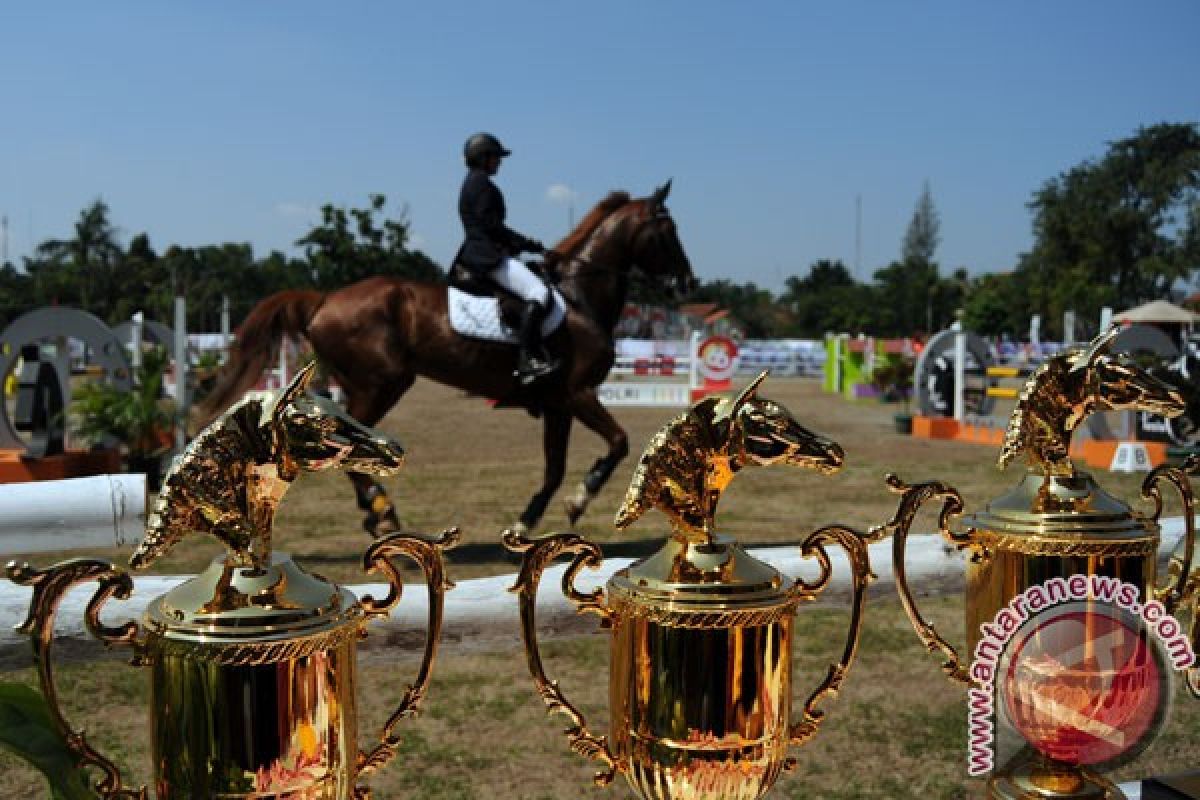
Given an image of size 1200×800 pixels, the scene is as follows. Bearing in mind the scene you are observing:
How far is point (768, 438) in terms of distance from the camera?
1.31 metres

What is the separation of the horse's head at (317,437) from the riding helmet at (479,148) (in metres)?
4.51

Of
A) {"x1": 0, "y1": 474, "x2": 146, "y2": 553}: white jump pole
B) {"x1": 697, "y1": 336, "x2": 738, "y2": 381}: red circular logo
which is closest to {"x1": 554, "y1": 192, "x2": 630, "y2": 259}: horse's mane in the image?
{"x1": 0, "y1": 474, "x2": 146, "y2": 553}: white jump pole

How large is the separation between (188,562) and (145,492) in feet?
9.52

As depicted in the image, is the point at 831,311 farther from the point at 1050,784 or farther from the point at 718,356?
the point at 1050,784

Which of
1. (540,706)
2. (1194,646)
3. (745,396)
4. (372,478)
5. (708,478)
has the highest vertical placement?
(745,396)

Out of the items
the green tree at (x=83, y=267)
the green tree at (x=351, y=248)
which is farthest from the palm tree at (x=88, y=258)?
the green tree at (x=351, y=248)

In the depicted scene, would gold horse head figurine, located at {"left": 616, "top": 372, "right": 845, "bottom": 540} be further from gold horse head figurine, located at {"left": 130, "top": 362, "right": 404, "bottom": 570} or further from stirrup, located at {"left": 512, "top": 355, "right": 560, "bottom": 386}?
stirrup, located at {"left": 512, "top": 355, "right": 560, "bottom": 386}

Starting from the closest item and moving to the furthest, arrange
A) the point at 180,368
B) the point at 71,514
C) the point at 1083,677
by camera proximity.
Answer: the point at 1083,677
the point at 71,514
the point at 180,368

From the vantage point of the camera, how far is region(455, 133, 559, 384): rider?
18.2 feet

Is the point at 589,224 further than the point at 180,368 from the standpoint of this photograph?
No

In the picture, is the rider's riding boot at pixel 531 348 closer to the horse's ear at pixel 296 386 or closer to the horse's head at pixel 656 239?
the horse's head at pixel 656 239

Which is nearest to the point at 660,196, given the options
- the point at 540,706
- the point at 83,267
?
the point at 540,706

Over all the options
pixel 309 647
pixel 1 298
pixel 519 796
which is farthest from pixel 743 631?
pixel 1 298

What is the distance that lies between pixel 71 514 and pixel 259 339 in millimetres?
3354
